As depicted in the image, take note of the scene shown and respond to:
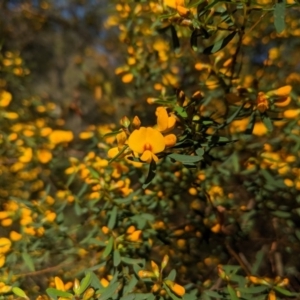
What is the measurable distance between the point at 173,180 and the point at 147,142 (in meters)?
0.80

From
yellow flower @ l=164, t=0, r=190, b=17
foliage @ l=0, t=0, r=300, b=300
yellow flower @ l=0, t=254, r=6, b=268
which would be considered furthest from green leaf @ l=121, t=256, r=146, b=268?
yellow flower @ l=164, t=0, r=190, b=17

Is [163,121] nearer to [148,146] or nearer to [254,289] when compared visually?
[148,146]

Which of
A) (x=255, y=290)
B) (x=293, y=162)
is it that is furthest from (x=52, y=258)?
(x=293, y=162)

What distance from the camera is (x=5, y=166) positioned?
2135 mm

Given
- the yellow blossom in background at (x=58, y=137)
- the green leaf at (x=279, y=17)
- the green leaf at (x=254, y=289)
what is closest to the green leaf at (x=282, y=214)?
the green leaf at (x=254, y=289)

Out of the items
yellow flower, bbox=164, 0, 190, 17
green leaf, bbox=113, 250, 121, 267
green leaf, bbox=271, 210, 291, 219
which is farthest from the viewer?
green leaf, bbox=271, 210, 291, 219

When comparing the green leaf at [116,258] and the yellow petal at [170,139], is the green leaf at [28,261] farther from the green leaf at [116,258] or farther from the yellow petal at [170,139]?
the yellow petal at [170,139]

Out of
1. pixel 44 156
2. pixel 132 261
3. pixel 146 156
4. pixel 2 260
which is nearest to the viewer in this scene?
pixel 146 156

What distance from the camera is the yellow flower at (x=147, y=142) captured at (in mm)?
1000

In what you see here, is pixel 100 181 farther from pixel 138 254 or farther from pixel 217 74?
pixel 217 74

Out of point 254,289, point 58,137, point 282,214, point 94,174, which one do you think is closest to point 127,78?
point 58,137

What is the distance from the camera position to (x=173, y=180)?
1788mm

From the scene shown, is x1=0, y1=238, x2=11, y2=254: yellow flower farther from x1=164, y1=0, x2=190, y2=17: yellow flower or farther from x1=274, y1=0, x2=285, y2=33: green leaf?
x1=274, y1=0, x2=285, y2=33: green leaf

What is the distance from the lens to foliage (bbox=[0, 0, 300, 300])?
3.92ft
